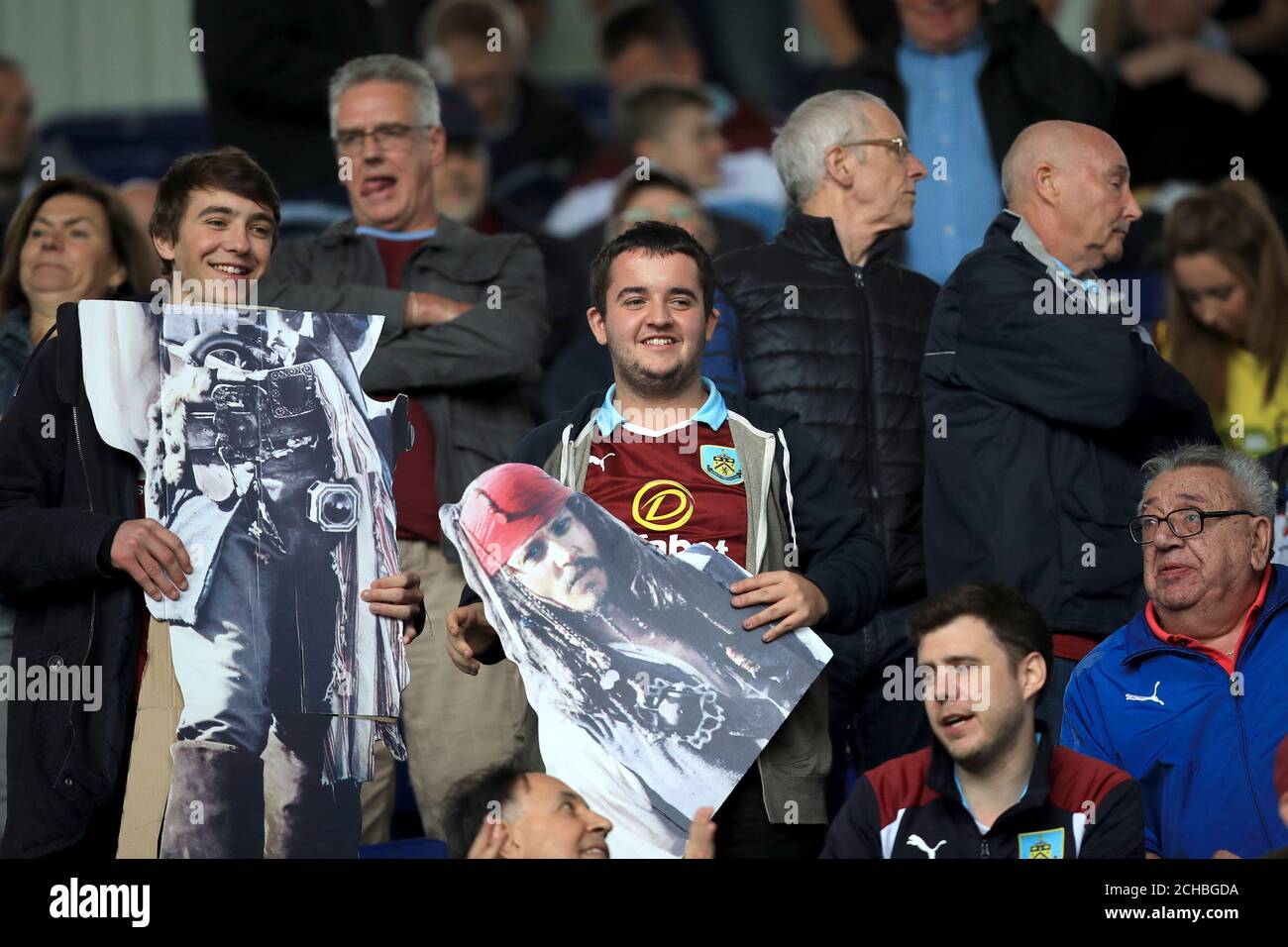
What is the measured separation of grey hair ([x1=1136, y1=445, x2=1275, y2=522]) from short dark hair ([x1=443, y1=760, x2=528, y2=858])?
1697 mm

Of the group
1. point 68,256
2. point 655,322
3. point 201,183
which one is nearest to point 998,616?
point 655,322

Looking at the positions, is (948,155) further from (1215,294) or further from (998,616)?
(998,616)

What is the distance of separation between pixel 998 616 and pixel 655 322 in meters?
1.03

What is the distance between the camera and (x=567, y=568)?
4.61 meters

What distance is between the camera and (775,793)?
455cm

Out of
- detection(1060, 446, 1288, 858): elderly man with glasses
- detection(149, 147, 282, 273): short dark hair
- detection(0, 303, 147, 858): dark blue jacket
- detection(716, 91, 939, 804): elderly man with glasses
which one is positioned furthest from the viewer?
detection(716, 91, 939, 804): elderly man with glasses

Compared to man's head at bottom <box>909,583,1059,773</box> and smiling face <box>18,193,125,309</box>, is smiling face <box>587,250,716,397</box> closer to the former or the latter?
man's head at bottom <box>909,583,1059,773</box>

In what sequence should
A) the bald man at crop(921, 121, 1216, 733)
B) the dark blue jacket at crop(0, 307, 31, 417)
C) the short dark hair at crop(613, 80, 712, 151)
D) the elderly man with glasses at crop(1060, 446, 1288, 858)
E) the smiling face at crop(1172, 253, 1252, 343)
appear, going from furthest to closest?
the short dark hair at crop(613, 80, 712, 151), the smiling face at crop(1172, 253, 1252, 343), the dark blue jacket at crop(0, 307, 31, 417), the bald man at crop(921, 121, 1216, 733), the elderly man with glasses at crop(1060, 446, 1288, 858)

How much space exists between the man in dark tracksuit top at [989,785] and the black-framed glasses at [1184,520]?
60 centimetres

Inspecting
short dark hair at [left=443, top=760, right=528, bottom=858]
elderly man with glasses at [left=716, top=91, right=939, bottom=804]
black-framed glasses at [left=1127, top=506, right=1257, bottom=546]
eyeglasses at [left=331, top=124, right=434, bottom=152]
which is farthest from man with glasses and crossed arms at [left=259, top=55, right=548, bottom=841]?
black-framed glasses at [left=1127, top=506, right=1257, bottom=546]

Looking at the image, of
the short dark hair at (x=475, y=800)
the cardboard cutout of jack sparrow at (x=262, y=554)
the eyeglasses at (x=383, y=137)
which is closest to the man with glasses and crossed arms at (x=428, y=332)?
the eyeglasses at (x=383, y=137)

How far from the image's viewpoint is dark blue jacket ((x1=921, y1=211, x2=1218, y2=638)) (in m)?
5.16

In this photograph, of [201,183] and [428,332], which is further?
[428,332]

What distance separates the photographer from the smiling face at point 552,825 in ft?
14.8
